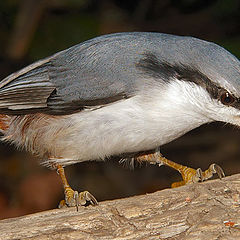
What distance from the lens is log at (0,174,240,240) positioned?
3064 mm

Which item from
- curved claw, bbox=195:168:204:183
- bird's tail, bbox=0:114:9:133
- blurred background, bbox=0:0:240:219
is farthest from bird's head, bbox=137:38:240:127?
blurred background, bbox=0:0:240:219

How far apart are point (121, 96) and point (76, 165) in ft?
9.13

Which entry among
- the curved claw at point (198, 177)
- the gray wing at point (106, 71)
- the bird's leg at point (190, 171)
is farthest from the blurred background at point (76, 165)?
the gray wing at point (106, 71)

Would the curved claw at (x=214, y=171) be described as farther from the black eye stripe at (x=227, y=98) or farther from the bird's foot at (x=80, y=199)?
the bird's foot at (x=80, y=199)

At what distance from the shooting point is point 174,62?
3.37m

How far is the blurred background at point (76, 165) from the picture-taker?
18.9 feet

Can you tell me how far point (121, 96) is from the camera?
3395 millimetres

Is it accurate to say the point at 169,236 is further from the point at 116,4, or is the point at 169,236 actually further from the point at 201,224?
the point at 116,4

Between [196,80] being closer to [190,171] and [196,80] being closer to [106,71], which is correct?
[106,71]

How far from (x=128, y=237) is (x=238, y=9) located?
382 centimetres

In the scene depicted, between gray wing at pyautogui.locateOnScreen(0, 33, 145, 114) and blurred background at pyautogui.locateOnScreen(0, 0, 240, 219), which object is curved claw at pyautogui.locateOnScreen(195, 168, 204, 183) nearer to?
gray wing at pyautogui.locateOnScreen(0, 33, 145, 114)

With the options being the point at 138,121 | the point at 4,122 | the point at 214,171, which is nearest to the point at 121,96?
the point at 138,121

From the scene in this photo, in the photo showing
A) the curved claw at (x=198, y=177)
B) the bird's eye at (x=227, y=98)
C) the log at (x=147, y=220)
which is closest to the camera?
the log at (x=147, y=220)

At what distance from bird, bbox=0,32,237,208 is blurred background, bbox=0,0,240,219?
1.97 meters
